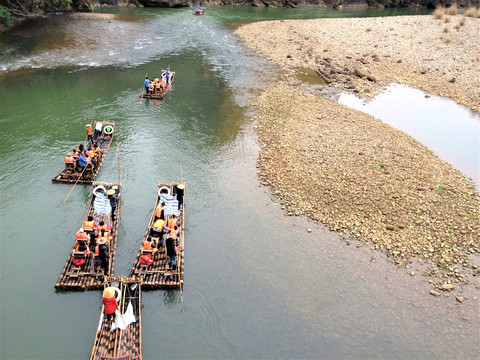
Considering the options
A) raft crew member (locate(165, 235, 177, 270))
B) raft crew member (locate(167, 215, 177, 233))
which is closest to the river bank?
raft crew member (locate(167, 215, 177, 233))

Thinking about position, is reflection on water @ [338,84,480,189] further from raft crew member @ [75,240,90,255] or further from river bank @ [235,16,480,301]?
raft crew member @ [75,240,90,255]

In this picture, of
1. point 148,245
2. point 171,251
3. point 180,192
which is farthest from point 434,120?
point 148,245

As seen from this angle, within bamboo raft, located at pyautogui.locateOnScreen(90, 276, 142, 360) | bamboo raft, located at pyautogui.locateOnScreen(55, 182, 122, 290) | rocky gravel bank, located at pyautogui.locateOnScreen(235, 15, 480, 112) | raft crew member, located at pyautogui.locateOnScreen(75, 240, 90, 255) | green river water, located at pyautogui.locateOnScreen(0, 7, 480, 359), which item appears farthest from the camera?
rocky gravel bank, located at pyautogui.locateOnScreen(235, 15, 480, 112)

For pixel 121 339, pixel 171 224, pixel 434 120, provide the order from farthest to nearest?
pixel 434 120 → pixel 171 224 → pixel 121 339

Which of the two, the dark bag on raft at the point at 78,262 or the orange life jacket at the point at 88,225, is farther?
the orange life jacket at the point at 88,225

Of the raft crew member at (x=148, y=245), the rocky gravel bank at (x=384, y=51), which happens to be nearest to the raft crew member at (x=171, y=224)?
the raft crew member at (x=148, y=245)

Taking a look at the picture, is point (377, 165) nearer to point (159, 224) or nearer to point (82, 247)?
point (159, 224)

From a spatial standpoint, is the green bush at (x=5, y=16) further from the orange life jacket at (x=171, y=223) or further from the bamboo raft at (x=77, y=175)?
the orange life jacket at (x=171, y=223)
